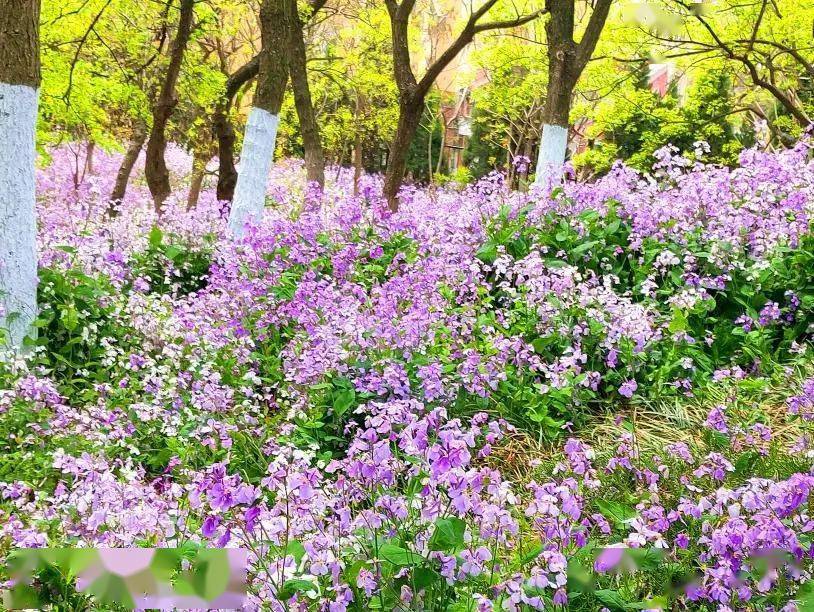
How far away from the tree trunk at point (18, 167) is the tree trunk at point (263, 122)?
3389mm

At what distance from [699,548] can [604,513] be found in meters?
0.35

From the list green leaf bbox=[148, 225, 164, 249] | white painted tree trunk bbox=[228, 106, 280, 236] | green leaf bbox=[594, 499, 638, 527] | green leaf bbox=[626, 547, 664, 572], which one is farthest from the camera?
white painted tree trunk bbox=[228, 106, 280, 236]

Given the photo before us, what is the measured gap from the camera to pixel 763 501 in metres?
2.40

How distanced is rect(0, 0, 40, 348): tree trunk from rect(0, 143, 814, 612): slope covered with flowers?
282mm

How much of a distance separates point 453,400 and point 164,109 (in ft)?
34.6

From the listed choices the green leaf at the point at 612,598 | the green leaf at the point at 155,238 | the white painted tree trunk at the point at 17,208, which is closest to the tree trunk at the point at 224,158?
the green leaf at the point at 155,238

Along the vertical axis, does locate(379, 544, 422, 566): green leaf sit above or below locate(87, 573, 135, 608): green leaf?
above

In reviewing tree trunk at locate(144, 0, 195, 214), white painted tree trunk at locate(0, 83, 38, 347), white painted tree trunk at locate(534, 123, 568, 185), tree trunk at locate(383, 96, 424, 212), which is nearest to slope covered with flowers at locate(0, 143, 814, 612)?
white painted tree trunk at locate(0, 83, 38, 347)

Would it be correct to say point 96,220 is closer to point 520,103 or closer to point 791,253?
point 791,253

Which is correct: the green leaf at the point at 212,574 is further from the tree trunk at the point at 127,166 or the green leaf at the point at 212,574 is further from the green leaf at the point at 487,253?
the tree trunk at the point at 127,166

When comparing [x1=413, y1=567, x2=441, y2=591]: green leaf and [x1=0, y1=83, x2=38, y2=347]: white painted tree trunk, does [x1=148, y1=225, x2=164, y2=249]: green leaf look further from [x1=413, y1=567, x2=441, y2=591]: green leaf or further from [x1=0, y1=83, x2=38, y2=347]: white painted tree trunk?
[x1=413, y1=567, x2=441, y2=591]: green leaf

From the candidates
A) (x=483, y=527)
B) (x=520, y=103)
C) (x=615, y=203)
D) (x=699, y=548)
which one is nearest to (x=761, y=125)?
(x=615, y=203)

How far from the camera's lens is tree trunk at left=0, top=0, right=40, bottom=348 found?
537cm

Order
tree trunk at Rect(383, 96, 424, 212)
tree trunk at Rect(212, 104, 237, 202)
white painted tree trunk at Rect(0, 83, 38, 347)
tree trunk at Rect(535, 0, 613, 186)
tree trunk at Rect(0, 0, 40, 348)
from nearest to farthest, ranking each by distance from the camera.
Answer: tree trunk at Rect(0, 0, 40, 348) < white painted tree trunk at Rect(0, 83, 38, 347) < tree trunk at Rect(535, 0, 613, 186) < tree trunk at Rect(383, 96, 424, 212) < tree trunk at Rect(212, 104, 237, 202)
